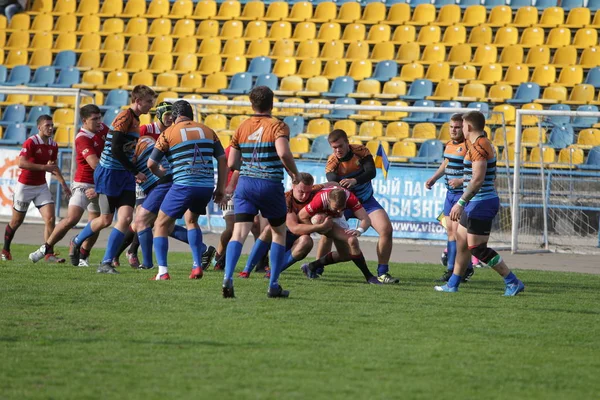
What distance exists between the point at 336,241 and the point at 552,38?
43.5 feet

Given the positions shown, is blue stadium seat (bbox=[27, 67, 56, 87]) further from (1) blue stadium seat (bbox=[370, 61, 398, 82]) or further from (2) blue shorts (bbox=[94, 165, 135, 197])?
(2) blue shorts (bbox=[94, 165, 135, 197])

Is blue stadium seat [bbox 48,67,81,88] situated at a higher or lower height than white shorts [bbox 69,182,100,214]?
higher

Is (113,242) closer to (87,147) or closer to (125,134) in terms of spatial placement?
(125,134)

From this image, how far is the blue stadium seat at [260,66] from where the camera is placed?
74.4ft

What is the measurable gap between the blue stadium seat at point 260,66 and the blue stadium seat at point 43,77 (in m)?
4.91

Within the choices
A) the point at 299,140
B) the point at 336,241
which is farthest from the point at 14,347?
the point at 299,140

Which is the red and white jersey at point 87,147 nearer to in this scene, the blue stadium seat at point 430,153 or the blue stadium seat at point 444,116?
the blue stadium seat at point 430,153

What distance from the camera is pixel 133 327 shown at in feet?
23.1

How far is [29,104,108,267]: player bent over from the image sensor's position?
1147 centimetres

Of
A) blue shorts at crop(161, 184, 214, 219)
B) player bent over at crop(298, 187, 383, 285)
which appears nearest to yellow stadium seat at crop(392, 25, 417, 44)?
player bent over at crop(298, 187, 383, 285)

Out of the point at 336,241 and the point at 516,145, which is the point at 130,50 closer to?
the point at 516,145

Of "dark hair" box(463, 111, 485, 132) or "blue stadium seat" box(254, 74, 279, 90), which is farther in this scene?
"blue stadium seat" box(254, 74, 279, 90)

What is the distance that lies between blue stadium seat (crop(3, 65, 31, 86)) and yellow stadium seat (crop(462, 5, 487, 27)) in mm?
10740

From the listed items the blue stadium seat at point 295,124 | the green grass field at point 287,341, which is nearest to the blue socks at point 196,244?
the green grass field at point 287,341
